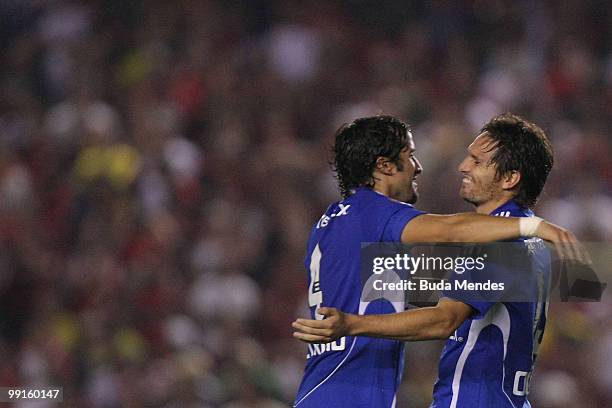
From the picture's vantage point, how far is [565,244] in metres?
3.36

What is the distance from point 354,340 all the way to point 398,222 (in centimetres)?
49

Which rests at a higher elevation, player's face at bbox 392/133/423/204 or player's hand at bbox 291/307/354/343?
player's face at bbox 392/133/423/204

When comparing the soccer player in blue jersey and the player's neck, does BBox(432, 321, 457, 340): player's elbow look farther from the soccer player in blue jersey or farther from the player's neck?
the player's neck

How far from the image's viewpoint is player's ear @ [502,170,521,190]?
394cm

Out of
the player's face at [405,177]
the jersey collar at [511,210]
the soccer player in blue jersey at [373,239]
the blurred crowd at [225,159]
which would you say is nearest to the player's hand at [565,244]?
the soccer player in blue jersey at [373,239]

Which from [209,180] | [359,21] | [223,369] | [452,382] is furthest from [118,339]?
[452,382]

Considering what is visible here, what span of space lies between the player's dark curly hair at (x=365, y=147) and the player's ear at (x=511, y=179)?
0.43 m

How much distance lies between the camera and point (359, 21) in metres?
9.11

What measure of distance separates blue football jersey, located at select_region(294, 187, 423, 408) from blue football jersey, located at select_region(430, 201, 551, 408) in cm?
25

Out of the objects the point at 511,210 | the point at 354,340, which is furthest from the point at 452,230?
the point at 354,340

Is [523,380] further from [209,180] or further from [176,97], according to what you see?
[176,97]

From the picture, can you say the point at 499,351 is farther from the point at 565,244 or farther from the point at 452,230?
the point at 565,244

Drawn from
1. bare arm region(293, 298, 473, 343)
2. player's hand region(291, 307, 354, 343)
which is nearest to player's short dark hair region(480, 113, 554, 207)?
bare arm region(293, 298, 473, 343)

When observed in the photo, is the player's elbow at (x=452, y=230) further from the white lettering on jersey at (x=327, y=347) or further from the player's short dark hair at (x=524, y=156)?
the white lettering on jersey at (x=327, y=347)
